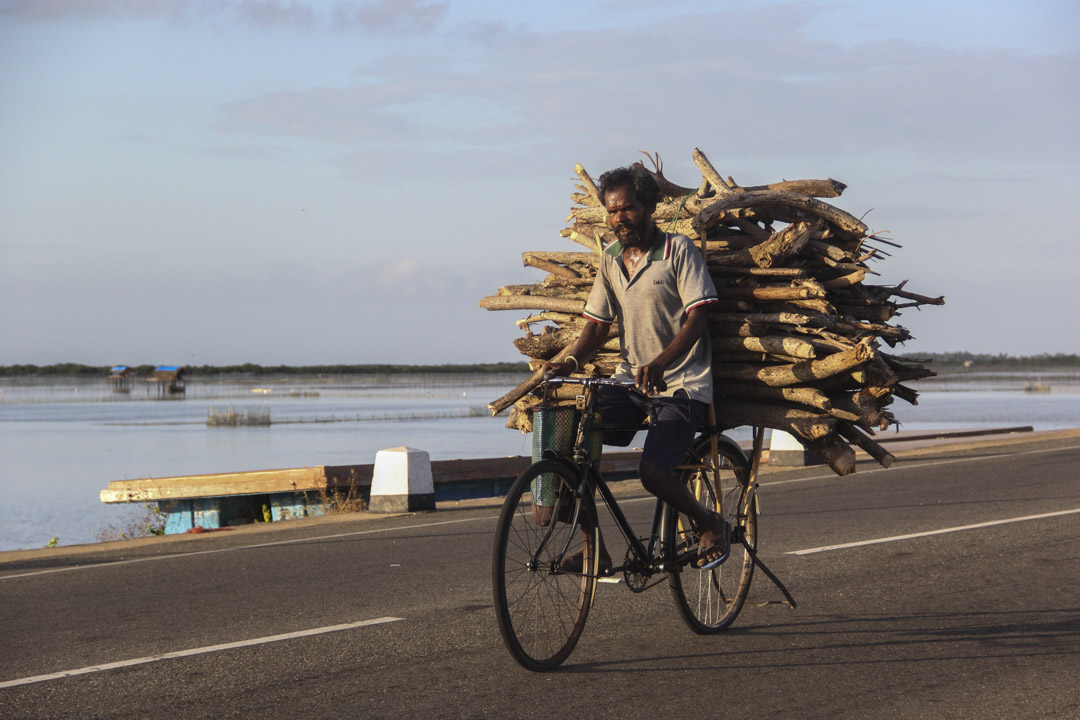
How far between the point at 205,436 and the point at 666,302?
3689 cm

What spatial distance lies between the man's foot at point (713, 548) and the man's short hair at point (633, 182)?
1741 millimetres

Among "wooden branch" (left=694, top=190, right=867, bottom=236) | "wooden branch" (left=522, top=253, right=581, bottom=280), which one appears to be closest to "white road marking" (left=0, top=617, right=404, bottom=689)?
"wooden branch" (left=522, top=253, right=581, bottom=280)

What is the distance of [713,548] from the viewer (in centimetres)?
592

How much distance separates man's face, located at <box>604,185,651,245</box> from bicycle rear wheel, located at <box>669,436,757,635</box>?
4.08 ft

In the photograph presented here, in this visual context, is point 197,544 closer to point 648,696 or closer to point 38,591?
point 38,591

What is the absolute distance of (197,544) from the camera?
10.6 metres

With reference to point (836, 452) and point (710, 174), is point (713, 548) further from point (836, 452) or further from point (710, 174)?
point (710, 174)

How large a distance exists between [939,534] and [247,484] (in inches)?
354

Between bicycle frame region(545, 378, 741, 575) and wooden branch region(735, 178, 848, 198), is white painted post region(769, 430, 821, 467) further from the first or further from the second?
bicycle frame region(545, 378, 741, 575)

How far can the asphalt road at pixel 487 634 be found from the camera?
5.02m

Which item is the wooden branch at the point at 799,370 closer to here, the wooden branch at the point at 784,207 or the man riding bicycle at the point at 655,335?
the man riding bicycle at the point at 655,335

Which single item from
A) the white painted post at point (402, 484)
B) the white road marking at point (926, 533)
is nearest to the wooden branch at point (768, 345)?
the white road marking at point (926, 533)

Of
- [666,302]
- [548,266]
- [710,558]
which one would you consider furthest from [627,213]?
[548,266]

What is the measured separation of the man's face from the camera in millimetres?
5793
